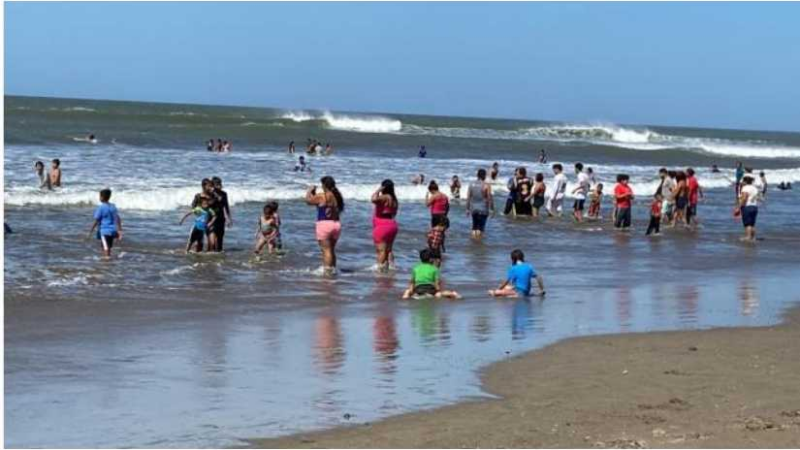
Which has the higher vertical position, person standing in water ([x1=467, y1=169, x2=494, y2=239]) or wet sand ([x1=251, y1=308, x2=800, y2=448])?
person standing in water ([x1=467, y1=169, x2=494, y2=239])

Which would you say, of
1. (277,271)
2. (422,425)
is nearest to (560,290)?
(277,271)

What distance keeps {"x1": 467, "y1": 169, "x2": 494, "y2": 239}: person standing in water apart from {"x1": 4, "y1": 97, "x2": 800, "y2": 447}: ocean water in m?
0.50

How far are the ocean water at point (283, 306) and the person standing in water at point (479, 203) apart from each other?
1.63 feet

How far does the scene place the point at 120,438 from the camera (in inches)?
297

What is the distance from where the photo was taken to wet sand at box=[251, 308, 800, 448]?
736 centimetres

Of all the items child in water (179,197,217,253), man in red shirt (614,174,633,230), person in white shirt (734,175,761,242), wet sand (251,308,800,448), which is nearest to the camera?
wet sand (251,308,800,448)

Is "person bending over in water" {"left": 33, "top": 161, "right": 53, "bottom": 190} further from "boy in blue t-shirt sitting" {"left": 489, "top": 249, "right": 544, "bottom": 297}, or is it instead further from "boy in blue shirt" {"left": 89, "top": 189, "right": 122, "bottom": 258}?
"boy in blue t-shirt sitting" {"left": 489, "top": 249, "right": 544, "bottom": 297}

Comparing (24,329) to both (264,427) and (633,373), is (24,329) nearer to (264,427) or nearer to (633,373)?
(264,427)

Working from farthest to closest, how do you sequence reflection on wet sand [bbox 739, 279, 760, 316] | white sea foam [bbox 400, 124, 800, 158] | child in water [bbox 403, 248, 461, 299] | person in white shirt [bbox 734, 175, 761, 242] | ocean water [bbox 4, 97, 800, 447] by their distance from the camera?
white sea foam [bbox 400, 124, 800, 158] < person in white shirt [bbox 734, 175, 761, 242] < child in water [bbox 403, 248, 461, 299] < reflection on wet sand [bbox 739, 279, 760, 316] < ocean water [bbox 4, 97, 800, 447]

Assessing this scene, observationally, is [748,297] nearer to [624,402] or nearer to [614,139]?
[624,402]

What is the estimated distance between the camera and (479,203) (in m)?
22.9

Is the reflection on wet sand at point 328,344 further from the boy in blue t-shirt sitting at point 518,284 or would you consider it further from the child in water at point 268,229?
the child in water at point 268,229

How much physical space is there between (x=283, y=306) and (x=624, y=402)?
238 inches

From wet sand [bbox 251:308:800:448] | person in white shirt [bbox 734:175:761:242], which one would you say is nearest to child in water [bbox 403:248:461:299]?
wet sand [bbox 251:308:800:448]
